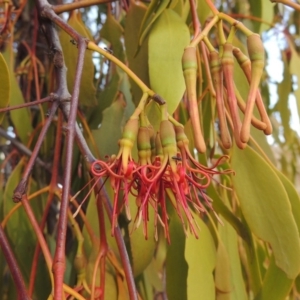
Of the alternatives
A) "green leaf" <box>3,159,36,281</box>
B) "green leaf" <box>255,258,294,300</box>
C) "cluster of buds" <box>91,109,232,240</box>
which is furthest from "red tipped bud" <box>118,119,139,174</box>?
"green leaf" <box>3,159,36,281</box>

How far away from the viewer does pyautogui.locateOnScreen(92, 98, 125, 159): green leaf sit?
0.69 m

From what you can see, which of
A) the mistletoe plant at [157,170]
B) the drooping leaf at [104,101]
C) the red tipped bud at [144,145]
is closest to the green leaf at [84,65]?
the mistletoe plant at [157,170]

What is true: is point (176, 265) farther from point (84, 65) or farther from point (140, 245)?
point (84, 65)

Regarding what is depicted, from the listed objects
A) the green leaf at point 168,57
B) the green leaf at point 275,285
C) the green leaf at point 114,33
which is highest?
the green leaf at point 114,33

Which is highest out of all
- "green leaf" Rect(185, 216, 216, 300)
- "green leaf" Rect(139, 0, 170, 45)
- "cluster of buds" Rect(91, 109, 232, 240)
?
"green leaf" Rect(139, 0, 170, 45)

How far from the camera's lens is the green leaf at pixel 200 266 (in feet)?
1.64

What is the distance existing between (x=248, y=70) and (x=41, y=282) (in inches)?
18.3

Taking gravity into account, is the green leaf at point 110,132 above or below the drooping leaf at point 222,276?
above

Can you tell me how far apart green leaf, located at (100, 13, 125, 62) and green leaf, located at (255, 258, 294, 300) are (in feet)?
1.44

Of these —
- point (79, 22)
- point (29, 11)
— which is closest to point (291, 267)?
point (79, 22)

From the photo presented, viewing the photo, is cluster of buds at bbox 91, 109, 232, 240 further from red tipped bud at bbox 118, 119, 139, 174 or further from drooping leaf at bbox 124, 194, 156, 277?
drooping leaf at bbox 124, 194, 156, 277

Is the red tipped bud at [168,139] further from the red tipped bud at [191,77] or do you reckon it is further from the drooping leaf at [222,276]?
the drooping leaf at [222,276]

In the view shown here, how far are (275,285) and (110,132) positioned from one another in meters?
0.32

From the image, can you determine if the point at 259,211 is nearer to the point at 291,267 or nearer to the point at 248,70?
the point at 291,267
